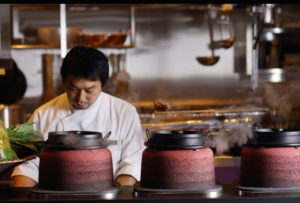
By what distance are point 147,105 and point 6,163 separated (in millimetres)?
3411

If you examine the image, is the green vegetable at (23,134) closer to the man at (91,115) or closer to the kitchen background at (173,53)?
the man at (91,115)

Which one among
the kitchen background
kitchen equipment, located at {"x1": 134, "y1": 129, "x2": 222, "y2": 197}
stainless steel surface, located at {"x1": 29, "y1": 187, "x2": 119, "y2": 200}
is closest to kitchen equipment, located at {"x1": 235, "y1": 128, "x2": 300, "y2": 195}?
kitchen equipment, located at {"x1": 134, "y1": 129, "x2": 222, "y2": 197}

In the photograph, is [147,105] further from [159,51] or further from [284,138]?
[284,138]

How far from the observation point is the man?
292 cm

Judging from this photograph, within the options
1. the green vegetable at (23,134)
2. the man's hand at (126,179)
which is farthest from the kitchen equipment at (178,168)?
the man's hand at (126,179)

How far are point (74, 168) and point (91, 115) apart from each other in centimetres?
145

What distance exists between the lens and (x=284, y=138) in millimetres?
1725

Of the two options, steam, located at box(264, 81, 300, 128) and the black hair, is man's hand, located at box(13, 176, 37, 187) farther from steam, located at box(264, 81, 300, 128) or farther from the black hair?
steam, located at box(264, 81, 300, 128)

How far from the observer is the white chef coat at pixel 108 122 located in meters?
3.04

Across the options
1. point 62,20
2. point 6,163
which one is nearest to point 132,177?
point 6,163

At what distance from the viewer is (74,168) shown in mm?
1681

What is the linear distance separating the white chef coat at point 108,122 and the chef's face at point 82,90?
0.07 m

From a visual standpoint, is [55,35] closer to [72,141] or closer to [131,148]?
[131,148]

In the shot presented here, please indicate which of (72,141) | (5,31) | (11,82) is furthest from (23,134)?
(5,31)
